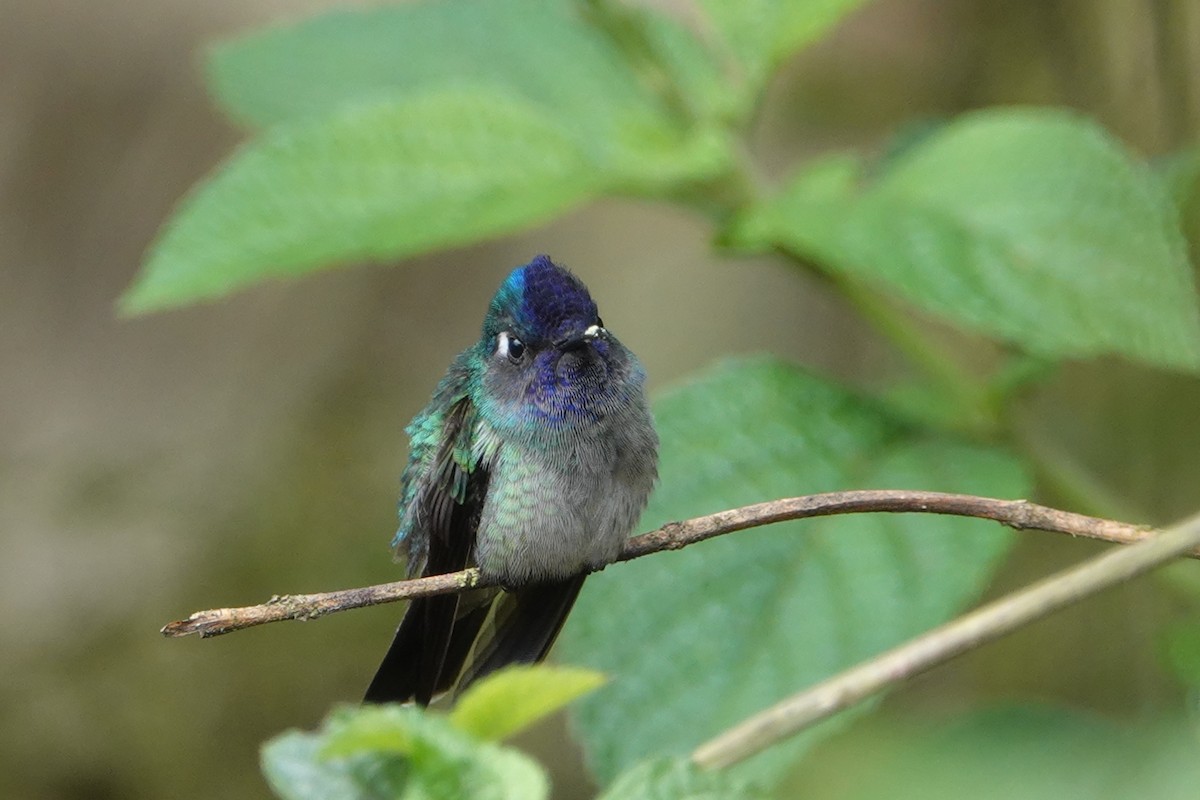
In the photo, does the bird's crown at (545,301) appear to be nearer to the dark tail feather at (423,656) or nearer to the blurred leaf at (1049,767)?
the dark tail feather at (423,656)

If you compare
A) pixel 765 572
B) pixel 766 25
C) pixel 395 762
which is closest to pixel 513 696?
pixel 395 762

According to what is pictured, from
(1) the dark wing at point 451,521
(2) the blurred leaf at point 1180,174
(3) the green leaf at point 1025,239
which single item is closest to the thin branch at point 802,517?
(1) the dark wing at point 451,521

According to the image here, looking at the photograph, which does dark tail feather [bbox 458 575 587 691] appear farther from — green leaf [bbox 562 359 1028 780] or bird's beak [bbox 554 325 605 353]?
bird's beak [bbox 554 325 605 353]

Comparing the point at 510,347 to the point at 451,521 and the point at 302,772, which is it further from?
the point at 302,772

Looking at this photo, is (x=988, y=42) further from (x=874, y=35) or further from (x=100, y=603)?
(x=100, y=603)

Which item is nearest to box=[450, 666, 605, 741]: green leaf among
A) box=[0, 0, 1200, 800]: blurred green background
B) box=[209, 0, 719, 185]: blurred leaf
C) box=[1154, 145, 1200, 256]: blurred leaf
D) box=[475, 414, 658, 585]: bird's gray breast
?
box=[475, 414, 658, 585]: bird's gray breast

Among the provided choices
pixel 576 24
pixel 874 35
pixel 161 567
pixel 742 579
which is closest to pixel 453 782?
pixel 742 579
